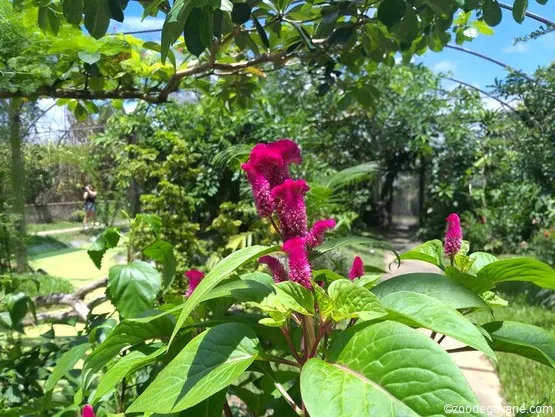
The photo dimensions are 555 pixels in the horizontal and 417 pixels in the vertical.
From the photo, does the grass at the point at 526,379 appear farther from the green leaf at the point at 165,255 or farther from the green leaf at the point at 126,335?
the green leaf at the point at 126,335

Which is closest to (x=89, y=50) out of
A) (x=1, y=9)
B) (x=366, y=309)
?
(x=1, y=9)

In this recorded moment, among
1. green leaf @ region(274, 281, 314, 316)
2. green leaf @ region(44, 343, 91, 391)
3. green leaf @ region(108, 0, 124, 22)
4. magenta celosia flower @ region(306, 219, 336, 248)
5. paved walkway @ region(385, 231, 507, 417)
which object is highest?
green leaf @ region(108, 0, 124, 22)

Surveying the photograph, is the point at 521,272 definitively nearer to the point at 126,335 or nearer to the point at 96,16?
the point at 126,335

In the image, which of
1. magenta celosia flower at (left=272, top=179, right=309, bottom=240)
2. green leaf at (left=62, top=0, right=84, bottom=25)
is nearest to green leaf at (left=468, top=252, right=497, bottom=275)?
magenta celosia flower at (left=272, top=179, right=309, bottom=240)

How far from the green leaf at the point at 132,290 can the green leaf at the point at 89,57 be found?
23.9 inches

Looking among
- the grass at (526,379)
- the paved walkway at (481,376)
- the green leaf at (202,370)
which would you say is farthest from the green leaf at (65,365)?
the paved walkway at (481,376)

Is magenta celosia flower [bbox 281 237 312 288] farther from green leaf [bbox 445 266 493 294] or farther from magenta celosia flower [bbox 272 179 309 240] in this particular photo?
green leaf [bbox 445 266 493 294]

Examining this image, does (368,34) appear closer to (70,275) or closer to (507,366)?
(507,366)

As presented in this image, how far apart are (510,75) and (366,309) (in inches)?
166

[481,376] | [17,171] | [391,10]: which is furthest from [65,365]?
[481,376]

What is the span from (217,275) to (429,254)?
573 millimetres

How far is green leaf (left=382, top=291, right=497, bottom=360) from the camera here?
0.60 meters

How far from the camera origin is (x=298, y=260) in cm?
70

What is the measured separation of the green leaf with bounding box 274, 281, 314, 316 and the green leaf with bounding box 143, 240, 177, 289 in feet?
2.28
